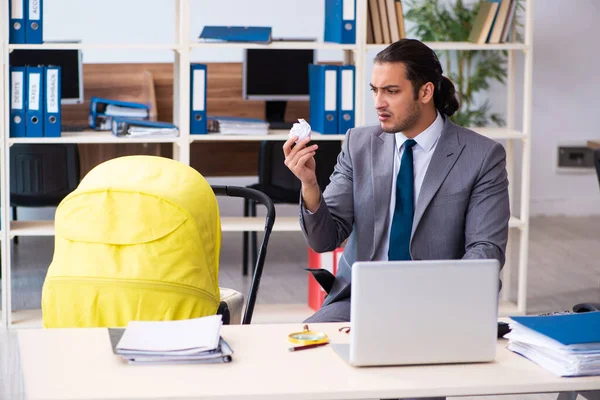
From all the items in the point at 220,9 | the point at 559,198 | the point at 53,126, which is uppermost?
the point at 220,9

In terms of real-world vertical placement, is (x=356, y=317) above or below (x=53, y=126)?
below

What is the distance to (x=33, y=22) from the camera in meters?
4.31

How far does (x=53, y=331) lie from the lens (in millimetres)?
2125

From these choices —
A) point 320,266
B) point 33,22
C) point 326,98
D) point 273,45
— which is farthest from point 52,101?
point 320,266

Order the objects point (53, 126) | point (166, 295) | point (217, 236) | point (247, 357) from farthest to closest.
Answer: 1. point (53, 126)
2. point (217, 236)
3. point (166, 295)
4. point (247, 357)

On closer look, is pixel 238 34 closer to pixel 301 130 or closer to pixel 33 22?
pixel 33 22

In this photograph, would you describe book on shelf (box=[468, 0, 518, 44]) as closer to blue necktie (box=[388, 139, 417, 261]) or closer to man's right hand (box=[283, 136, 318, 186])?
blue necktie (box=[388, 139, 417, 261])

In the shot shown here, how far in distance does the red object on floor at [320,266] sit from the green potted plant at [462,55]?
2.54 m

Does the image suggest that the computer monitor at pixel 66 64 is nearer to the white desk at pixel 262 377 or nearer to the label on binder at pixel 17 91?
the label on binder at pixel 17 91

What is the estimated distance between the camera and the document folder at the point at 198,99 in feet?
14.6

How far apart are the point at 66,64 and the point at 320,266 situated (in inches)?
85.5

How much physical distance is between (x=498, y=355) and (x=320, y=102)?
107 inches

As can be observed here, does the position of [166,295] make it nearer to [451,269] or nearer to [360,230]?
[360,230]

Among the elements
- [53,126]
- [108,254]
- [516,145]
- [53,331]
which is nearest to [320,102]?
[53,126]
